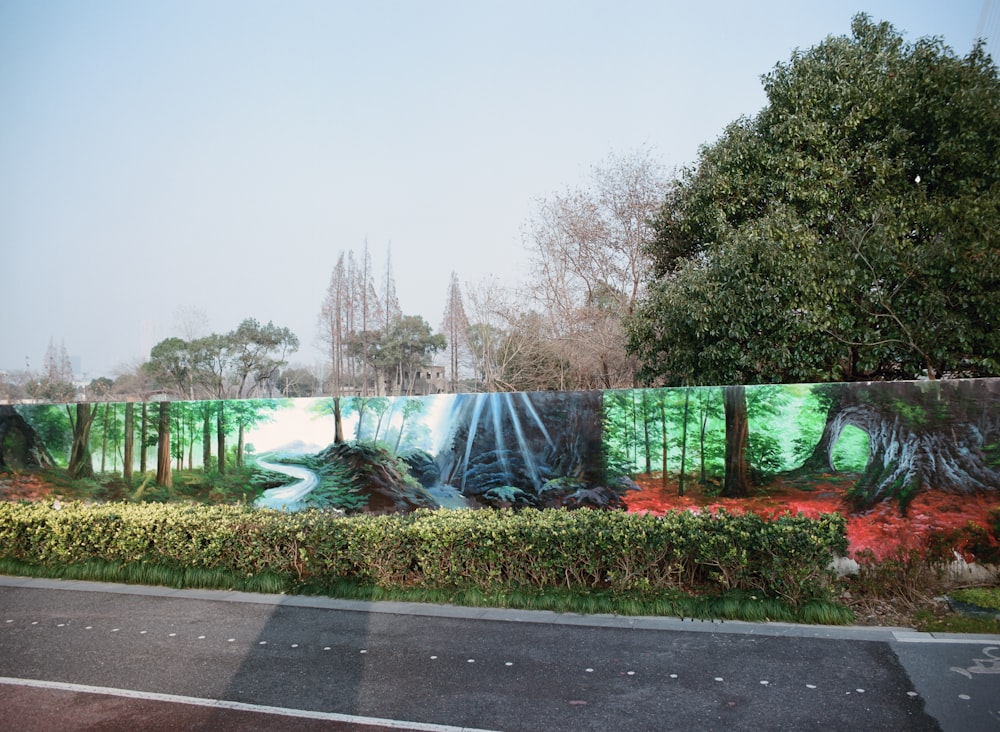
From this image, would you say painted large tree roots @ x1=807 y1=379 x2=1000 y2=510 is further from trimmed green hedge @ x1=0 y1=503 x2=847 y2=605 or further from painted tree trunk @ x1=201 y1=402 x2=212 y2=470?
painted tree trunk @ x1=201 y1=402 x2=212 y2=470

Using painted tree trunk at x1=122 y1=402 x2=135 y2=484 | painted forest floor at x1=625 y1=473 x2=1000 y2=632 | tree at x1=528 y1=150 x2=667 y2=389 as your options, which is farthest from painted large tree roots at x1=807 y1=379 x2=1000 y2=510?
tree at x1=528 y1=150 x2=667 y2=389

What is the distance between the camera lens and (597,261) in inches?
925

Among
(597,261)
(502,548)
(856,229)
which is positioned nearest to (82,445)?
(502,548)

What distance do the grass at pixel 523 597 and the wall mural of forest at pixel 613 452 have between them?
103 cm

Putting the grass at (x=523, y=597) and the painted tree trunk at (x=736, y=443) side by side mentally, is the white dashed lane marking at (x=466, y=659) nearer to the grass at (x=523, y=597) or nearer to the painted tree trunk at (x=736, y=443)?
the grass at (x=523, y=597)

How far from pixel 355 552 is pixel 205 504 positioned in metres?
2.78

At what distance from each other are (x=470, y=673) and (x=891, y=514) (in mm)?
3946

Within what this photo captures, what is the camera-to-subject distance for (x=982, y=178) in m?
9.70

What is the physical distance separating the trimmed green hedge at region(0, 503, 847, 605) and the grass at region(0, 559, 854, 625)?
0.09 metres

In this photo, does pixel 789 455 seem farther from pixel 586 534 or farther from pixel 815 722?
pixel 815 722

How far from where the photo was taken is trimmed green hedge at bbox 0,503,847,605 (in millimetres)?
6004

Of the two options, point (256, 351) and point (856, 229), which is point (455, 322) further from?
point (856, 229)

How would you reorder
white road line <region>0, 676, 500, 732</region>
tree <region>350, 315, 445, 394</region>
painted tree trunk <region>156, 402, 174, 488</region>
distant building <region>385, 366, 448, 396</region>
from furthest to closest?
distant building <region>385, 366, 448, 396</region>, tree <region>350, 315, 445, 394</region>, painted tree trunk <region>156, 402, 174, 488</region>, white road line <region>0, 676, 500, 732</region>

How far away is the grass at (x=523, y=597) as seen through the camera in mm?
5746
